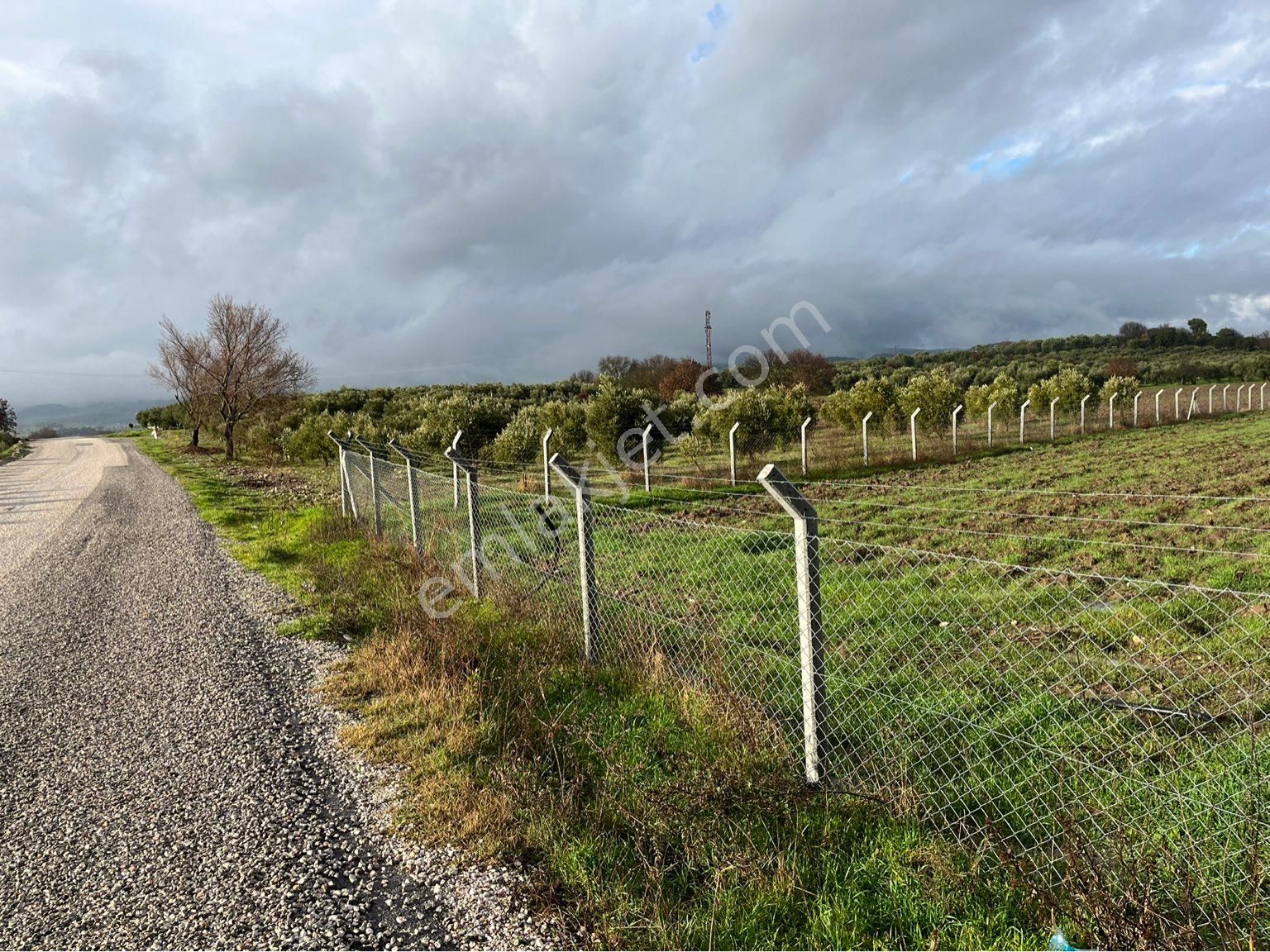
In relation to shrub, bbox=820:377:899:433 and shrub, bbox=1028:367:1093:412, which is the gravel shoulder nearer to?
shrub, bbox=820:377:899:433

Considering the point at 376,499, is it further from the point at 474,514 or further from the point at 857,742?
the point at 857,742

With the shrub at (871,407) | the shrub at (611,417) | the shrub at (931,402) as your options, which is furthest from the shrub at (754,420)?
the shrub at (931,402)

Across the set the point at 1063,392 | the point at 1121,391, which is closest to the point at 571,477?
the point at 1063,392

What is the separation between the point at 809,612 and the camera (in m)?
3.21

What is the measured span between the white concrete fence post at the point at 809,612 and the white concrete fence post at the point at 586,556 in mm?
1818

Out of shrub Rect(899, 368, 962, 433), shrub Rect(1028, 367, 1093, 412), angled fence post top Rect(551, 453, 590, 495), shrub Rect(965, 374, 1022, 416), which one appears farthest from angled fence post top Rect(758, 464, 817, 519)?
shrub Rect(1028, 367, 1093, 412)

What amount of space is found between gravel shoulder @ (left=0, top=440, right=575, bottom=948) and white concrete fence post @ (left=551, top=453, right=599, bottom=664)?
174cm

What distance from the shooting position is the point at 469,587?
6.81 meters

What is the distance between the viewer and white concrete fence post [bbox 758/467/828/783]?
3.13 meters

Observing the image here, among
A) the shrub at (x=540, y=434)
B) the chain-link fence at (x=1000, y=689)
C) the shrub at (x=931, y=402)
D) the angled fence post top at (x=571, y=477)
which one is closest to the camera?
the chain-link fence at (x=1000, y=689)

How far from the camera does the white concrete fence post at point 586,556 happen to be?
480 cm

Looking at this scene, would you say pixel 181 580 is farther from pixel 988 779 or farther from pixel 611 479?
pixel 611 479

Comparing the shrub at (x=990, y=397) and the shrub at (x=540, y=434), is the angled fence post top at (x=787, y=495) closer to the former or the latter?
the shrub at (x=540, y=434)

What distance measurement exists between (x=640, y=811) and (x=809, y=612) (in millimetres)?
1148
